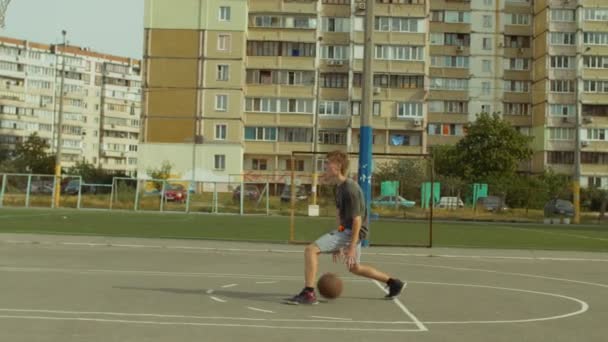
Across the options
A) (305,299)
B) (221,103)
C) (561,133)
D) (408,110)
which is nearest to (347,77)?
(408,110)

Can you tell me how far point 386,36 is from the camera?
3253 inches

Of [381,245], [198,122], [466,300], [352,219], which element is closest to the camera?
[352,219]

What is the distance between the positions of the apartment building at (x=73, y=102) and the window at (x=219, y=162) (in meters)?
65.4

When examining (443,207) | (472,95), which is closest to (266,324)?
(443,207)

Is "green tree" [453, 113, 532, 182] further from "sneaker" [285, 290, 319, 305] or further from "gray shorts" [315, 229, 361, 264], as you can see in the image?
"sneaker" [285, 290, 319, 305]

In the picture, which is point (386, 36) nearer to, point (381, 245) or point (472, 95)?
point (472, 95)

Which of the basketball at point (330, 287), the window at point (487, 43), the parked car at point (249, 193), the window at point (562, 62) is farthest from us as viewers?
the window at point (487, 43)

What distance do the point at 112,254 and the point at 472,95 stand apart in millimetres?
76689

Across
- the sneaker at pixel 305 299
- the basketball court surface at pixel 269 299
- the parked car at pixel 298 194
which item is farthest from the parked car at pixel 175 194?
the sneaker at pixel 305 299

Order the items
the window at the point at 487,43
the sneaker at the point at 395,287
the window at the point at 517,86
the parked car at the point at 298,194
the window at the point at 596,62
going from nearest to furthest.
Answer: the sneaker at the point at 395,287
the parked car at the point at 298,194
the window at the point at 596,62
the window at the point at 487,43
the window at the point at 517,86

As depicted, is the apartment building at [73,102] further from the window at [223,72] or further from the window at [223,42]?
the window at [223,42]

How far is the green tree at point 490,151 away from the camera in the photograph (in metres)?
75.9

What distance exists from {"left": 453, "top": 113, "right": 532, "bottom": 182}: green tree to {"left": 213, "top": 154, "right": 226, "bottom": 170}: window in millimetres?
21656

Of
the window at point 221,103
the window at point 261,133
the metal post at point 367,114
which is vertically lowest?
the metal post at point 367,114
